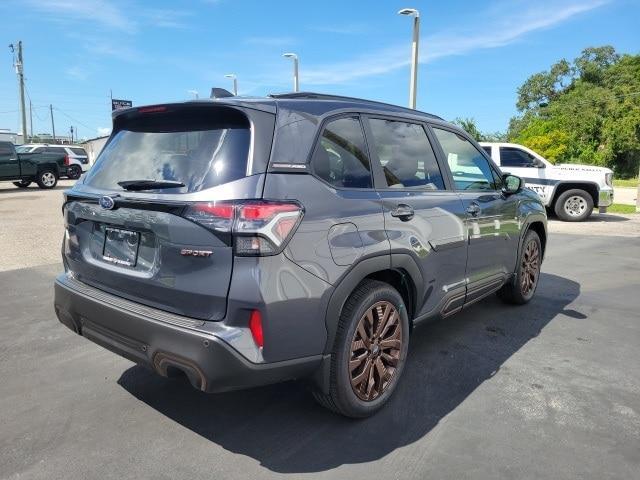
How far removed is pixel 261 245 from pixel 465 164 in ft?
8.60

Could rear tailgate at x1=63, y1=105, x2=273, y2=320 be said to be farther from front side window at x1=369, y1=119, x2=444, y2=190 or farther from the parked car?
the parked car

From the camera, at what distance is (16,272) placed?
250 inches

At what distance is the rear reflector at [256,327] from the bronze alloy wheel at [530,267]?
3521 mm

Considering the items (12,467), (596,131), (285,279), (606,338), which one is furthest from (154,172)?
(596,131)

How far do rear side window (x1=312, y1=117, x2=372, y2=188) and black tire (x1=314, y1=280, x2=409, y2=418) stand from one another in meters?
0.60

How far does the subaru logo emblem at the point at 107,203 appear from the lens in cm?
266

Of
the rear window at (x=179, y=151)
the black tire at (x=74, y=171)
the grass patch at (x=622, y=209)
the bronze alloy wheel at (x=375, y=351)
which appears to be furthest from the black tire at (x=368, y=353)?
the black tire at (x=74, y=171)

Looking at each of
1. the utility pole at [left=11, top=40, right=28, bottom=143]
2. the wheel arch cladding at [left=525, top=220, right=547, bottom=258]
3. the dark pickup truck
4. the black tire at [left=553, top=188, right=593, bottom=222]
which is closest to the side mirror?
the wheel arch cladding at [left=525, top=220, right=547, bottom=258]

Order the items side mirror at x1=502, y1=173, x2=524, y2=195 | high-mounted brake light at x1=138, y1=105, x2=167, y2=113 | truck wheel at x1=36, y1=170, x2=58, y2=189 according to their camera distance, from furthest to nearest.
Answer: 1. truck wheel at x1=36, y1=170, x2=58, y2=189
2. side mirror at x1=502, y1=173, x2=524, y2=195
3. high-mounted brake light at x1=138, y1=105, x2=167, y2=113

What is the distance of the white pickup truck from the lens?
12.7 m

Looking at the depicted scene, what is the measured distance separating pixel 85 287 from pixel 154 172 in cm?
84

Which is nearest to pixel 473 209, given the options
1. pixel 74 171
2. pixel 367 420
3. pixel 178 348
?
pixel 367 420

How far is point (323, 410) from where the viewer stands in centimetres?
310

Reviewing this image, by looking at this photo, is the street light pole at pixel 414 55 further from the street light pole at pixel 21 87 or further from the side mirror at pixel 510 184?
the street light pole at pixel 21 87
